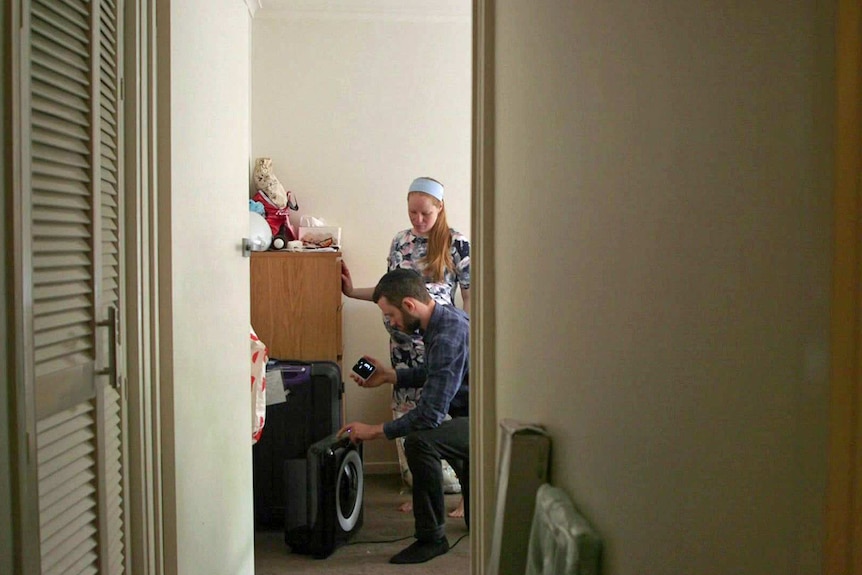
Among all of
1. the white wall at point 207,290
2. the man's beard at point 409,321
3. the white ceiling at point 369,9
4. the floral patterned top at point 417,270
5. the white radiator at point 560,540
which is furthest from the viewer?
the white ceiling at point 369,9

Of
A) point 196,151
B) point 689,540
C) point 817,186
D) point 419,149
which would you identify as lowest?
point 689,540

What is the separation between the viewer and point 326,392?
3.67 m

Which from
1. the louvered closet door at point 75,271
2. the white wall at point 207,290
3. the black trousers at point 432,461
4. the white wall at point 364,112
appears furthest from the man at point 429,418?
the louvered closet door at point 75,271

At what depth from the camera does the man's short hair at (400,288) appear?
10.9ft

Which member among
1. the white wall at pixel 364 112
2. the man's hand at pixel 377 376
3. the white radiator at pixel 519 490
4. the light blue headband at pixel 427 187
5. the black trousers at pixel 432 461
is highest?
the white wall at pixel 364 112

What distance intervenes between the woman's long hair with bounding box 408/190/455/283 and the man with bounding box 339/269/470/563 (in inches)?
27.5

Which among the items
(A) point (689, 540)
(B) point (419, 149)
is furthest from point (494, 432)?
(B) point (419, 149)

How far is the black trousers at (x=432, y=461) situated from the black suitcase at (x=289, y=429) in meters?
0.50

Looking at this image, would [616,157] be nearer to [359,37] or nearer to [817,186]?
[817,186]

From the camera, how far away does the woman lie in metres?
4.05

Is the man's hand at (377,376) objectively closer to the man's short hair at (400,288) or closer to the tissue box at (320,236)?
the man's short hair at (400,288)

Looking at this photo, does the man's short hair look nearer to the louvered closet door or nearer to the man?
the man

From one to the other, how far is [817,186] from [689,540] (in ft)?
1.17

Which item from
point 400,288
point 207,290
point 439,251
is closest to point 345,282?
point 439,251
